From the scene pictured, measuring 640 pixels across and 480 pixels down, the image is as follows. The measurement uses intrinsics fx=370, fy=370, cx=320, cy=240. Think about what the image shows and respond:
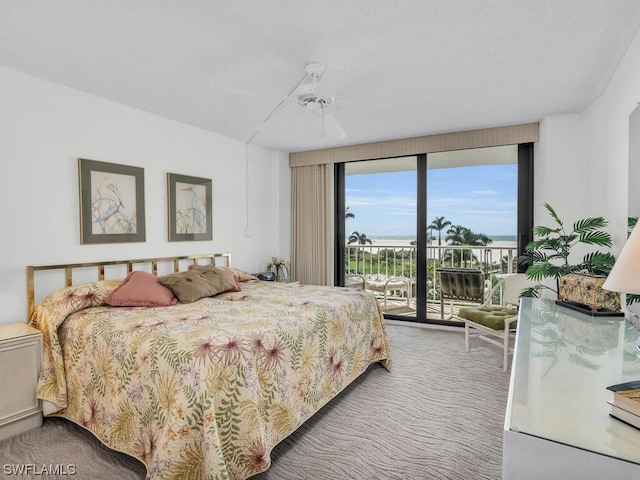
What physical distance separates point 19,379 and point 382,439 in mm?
2260

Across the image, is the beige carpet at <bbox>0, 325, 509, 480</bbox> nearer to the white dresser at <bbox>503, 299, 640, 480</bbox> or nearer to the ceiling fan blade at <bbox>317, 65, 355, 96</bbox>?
the white dresser at <bbox>503, 299, 640, 480</bbox>

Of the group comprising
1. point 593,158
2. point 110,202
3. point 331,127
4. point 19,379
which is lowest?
point 19,379

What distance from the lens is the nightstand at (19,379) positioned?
7.29 ft

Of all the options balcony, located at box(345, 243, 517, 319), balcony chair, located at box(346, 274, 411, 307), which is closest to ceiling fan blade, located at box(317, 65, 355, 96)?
balcony, located at box(345, 243, 517, 319)

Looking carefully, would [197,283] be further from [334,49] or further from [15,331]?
[334,49]

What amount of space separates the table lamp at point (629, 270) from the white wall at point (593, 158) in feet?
5.51

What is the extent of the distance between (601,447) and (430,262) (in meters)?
4.43

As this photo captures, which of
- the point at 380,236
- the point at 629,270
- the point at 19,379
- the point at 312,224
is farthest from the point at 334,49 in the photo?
the point at 380,236

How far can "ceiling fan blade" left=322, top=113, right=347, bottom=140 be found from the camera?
2857 millimetres

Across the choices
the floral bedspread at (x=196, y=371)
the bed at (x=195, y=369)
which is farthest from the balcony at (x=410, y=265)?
the floral bedspread at (x=196, y=371)

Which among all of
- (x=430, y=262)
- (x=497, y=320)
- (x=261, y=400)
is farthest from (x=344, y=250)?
(x=261, y=400)

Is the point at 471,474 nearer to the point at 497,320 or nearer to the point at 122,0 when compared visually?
the point at 497,320

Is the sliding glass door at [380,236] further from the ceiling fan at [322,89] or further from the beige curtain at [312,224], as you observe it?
the ceiling fan at [322,89]

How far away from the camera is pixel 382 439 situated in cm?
223
